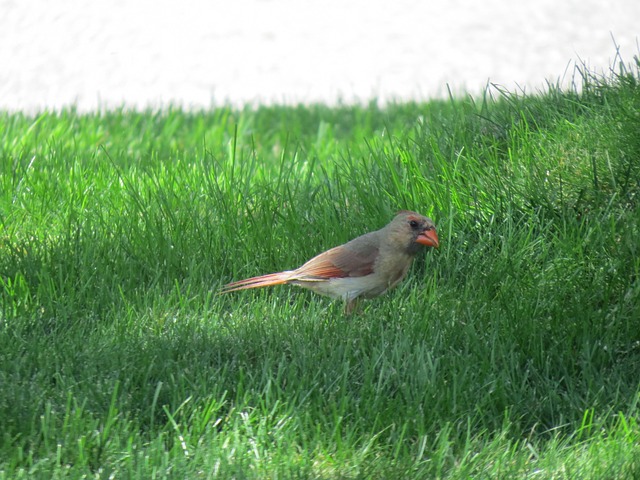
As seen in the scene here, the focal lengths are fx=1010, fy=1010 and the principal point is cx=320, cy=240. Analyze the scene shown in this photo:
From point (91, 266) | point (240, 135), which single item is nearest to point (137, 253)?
point (91, 266)

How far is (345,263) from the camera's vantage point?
4.36 m

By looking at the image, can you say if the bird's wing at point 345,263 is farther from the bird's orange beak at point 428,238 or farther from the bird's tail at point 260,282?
the bird's orange beak at point 428,238

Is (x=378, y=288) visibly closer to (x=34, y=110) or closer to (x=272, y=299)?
(x=272, y=299)

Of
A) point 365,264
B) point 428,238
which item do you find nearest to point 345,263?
point 365,264

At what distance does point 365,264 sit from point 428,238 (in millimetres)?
293

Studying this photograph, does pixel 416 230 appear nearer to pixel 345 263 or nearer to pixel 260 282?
pixel 345 263

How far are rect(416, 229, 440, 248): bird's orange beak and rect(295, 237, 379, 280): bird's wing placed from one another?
195 mm

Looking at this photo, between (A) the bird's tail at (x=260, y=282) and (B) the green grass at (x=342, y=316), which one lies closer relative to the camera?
(B) the green grass at (x=342, y=316)

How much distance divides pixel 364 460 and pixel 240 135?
4.78 meters

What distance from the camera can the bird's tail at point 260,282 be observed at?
4.38m

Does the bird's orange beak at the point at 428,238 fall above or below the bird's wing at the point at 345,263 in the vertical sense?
above

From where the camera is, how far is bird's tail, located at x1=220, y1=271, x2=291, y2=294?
14.4ft

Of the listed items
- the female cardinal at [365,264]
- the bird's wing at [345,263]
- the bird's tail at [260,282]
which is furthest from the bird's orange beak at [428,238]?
the bird's tail at [260,282]

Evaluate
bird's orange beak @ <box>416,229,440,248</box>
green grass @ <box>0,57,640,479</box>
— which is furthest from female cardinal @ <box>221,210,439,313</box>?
green grass @ <box>0,57,640,479</box>
